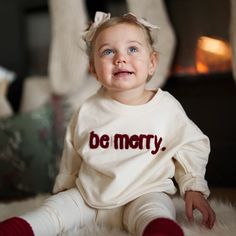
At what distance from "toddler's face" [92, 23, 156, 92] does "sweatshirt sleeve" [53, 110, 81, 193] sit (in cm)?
13

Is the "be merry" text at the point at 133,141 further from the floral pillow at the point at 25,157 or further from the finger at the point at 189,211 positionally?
the floral pillow at the point at 25,157

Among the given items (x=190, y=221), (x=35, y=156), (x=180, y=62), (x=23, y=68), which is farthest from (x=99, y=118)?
(x=23, y=68)

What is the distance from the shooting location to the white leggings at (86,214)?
65 centimetres

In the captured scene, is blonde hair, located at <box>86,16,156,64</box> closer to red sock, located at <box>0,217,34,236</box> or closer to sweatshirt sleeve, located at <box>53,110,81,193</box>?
sweatshirt sleeve, located at <box>53,110,81,193</box>

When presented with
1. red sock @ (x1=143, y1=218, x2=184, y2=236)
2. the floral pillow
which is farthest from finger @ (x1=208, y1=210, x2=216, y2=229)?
the floral pillow

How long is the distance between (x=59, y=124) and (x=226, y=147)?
0.66 m

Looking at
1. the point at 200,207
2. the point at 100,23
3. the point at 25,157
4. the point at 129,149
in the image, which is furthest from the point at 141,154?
the point at 25,157

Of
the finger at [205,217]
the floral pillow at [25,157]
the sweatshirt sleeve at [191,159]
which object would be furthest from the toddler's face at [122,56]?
the floral pillow at [25,157]

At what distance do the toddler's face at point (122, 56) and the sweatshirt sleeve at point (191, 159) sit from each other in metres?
0.12

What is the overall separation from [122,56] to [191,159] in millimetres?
199

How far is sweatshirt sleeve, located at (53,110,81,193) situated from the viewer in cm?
79

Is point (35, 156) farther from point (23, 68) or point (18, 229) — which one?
point (18, 229)

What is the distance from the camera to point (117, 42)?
2.30ft

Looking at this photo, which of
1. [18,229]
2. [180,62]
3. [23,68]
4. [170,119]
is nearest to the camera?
[18,229]
